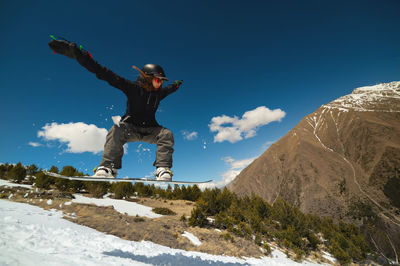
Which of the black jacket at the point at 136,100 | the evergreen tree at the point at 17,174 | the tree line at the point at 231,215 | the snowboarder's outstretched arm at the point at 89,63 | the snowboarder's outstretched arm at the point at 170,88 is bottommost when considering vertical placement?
the tree line at the point at 231,215

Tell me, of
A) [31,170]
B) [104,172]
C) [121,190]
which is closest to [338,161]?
[121,190]

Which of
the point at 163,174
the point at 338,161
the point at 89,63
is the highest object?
the point at 338,161

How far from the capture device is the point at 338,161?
120m

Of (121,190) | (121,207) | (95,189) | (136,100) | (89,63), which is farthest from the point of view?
(121,190)

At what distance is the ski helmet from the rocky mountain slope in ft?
386

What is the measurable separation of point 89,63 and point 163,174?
2556 mm

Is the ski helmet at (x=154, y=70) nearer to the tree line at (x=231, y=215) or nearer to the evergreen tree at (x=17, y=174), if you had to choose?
the tree line at (x=231, y=215)

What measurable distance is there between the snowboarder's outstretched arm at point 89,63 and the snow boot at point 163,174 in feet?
6.43

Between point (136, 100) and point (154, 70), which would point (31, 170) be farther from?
point (154, 70)

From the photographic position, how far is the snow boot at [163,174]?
11.7ft

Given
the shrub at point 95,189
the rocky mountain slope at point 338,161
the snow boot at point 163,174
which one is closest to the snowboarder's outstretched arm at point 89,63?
the snow boot at point 163,174

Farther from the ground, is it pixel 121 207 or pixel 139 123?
pixel 139 123

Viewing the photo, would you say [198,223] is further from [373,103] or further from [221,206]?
[373,103]

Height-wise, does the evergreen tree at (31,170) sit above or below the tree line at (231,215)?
above
